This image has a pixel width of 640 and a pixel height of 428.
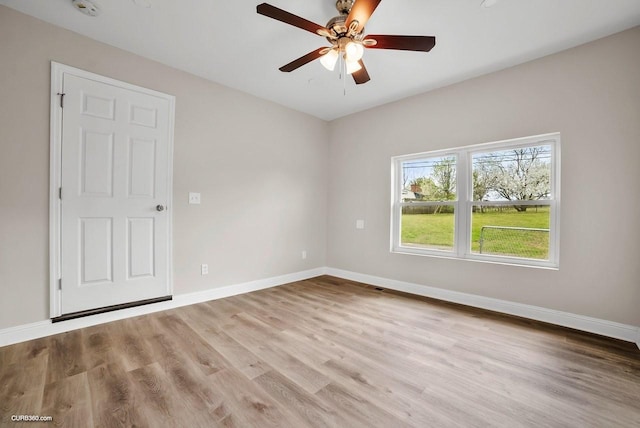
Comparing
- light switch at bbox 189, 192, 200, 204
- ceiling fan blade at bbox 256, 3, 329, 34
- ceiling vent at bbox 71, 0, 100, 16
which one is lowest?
light switch at bbox 189, 192, 200, 204

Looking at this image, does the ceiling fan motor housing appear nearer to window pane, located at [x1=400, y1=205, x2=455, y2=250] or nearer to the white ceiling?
the white ceiling

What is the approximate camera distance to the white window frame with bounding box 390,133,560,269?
107 inches

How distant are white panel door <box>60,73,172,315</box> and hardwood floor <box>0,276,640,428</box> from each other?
40 centimetres

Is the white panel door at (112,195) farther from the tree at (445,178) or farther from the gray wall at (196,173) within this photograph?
the tree at (445,178)

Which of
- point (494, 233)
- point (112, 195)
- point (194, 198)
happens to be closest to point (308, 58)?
point (194, 198)

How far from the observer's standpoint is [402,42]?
1928 millimetres

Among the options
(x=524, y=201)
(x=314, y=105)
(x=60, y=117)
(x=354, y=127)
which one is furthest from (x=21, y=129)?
(x=524, y=201)

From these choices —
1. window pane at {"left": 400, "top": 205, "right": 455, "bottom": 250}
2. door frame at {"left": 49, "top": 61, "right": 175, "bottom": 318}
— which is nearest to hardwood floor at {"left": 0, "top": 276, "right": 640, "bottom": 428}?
door frame at {"left": 49, "top": 61, "right": 175, "bottom": 318}

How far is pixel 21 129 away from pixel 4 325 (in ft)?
5.20

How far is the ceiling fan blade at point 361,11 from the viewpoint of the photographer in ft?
5.38

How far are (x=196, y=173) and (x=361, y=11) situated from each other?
7.92ft

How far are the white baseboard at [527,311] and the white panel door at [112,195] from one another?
9.79ft

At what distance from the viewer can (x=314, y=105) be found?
4043mm

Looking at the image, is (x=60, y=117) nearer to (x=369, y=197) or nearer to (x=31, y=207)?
(x=31, y=207)
